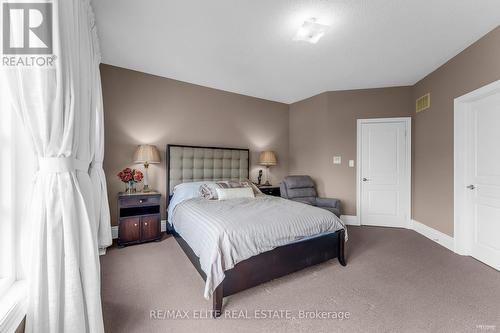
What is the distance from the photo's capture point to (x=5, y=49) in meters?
1.02

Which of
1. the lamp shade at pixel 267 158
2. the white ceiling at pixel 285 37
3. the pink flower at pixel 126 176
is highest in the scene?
the white ceiling at pixel 285 37

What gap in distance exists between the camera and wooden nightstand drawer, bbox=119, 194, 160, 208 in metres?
2.99

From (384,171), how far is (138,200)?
4418mm

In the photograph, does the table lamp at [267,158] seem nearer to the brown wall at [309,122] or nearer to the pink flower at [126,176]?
the brown wall at [309,122]

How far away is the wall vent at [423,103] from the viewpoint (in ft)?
11.5

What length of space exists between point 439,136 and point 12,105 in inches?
185

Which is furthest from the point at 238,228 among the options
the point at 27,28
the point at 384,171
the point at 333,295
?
the point at 384,171

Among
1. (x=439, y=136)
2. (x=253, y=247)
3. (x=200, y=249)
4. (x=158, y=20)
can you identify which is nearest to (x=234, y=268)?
(x=253, y=247)

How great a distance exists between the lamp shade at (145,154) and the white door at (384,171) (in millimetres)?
3811

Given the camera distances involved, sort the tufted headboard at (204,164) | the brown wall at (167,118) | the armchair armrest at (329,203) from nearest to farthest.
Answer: the brown wall at (167,118) < the tufted headboard at (204,164) < the armchair armrest at (329,203)

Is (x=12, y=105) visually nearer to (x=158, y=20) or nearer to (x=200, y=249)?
(x=200, y=249)

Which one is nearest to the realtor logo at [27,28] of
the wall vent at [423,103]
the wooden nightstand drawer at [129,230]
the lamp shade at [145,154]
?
the lamp shade at [145,154]

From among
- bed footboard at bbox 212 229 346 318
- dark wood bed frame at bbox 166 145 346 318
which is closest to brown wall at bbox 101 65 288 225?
dark wood bed frame at bbox 166 145 346 318

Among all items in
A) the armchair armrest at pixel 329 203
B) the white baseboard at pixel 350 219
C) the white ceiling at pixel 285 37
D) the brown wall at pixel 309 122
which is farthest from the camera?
the white baseboard at pixel 350 219
